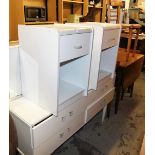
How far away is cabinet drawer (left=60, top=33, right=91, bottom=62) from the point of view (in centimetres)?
108

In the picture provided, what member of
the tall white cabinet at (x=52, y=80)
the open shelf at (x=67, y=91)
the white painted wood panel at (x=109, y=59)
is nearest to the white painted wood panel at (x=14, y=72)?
the tall white cabinet at (x=52, y=80)

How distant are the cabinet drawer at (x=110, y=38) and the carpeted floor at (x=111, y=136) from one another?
3.55 ft

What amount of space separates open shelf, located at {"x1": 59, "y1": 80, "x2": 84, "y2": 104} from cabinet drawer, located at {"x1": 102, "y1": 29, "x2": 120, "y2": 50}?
0.44 metres

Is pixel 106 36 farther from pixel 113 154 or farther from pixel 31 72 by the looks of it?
pixel 113 154

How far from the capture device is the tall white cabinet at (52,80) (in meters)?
1.10

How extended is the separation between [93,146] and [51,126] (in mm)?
Answer: 832

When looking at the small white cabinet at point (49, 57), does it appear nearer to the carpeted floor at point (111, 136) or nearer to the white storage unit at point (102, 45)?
the white storage unit at point (102, 45)

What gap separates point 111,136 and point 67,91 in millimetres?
950

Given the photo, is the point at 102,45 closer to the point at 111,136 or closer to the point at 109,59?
the point at 109,59

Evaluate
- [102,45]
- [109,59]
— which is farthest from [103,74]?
[102,45]

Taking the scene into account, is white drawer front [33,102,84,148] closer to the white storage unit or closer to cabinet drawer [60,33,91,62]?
the white storage unit
